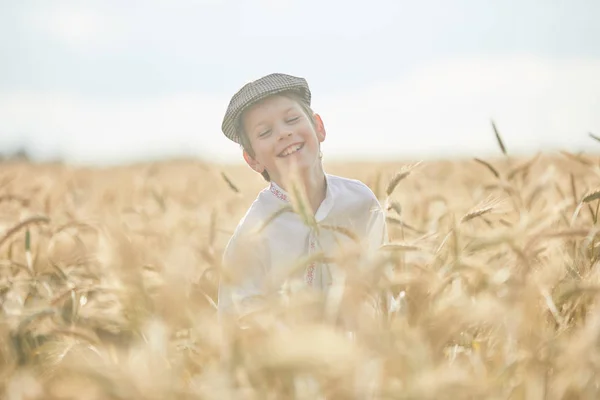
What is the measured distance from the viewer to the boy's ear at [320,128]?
2.34 meters

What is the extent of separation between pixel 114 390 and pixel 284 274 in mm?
312

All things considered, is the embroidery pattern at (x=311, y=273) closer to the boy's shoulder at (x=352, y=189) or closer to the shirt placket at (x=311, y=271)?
the shirt placket at (x=311, y=271)

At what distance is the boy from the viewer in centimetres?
203

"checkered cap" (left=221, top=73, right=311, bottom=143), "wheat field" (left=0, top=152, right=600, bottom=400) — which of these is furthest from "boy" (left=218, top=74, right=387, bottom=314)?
"wheat field" (left=0, top=152, right=600, bottom=400)

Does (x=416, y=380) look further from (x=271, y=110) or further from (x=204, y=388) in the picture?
(x=271, y=110)

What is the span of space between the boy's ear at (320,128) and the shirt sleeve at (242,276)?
50cm

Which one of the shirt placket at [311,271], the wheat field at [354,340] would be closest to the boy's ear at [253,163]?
the shirt placket at [311,271]

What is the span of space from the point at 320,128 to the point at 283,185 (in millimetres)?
430

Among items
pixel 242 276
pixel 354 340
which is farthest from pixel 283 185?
pixel 354 340

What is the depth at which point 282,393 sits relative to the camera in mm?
955

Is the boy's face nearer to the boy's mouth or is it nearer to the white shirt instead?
the boy's mouth

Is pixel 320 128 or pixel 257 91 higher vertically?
pixel 257 91

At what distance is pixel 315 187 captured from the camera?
7.18 ft

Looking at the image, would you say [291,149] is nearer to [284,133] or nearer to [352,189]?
[284,133]
